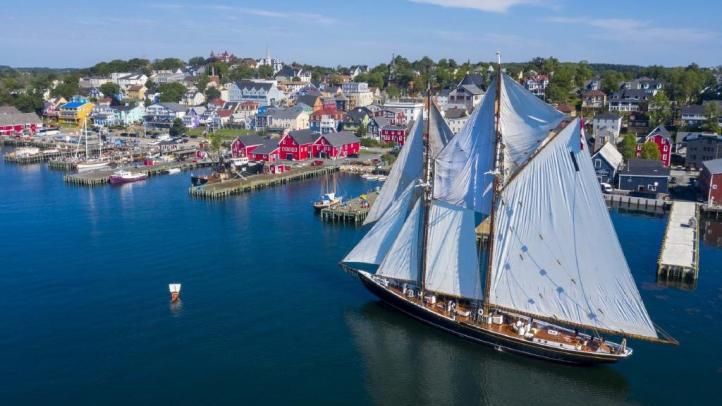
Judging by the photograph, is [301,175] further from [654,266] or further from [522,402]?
[522,402]

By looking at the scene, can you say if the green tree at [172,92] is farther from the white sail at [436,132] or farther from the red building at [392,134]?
the white sail at [436,132]

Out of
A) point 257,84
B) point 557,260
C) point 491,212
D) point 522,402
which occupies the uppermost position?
point 257,84

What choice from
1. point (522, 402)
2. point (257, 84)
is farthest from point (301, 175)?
point (257, 84)

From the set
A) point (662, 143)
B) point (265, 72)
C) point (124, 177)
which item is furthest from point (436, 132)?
point (265, 72)

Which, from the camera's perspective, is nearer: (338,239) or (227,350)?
(227,350)

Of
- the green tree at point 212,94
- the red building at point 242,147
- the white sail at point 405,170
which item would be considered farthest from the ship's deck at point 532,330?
the green tree at point 212,94

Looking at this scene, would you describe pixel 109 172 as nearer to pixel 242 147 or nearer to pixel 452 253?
pixel 242 147

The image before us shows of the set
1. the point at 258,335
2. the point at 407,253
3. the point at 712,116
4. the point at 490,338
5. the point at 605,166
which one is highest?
the point at 712,116
